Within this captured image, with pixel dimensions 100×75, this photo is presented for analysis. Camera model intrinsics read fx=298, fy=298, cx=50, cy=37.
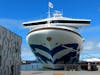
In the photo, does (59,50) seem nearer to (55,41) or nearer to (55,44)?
(55,44)

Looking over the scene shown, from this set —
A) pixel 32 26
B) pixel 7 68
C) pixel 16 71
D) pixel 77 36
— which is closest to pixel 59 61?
pixel 77 36

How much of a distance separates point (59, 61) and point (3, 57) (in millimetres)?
24787

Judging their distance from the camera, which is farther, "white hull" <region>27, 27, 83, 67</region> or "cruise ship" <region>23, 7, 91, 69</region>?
"cruise ship" <region>23, 7, 91, 69</region>

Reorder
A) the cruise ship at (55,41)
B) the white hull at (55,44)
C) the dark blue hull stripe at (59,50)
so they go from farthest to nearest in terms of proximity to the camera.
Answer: the dark blue hull stripe at (59,50) → the cruise ship at (55,41) → the white hull at (55,44)

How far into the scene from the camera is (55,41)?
148 feet

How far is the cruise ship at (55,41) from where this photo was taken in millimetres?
45125

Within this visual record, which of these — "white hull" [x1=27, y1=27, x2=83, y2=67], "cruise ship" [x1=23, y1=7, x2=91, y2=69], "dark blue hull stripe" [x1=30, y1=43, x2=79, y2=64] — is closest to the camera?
"white hull" [x1=27, y1=27, x2=83, y2=67]

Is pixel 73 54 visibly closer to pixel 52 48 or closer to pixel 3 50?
pixel 52 48

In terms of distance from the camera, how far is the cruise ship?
45.1 m

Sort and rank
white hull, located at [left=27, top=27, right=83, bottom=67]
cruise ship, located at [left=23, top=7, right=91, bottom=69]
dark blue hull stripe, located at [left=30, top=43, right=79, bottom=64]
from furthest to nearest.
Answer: dark blue hull stripe, located at [left=30, top=43, right=79, bottom=64] < cruise ship, located at [left=23, top=7, right=91, bottom=69] < white hull, located at [left=27, top=27, right=83, bottom=67]

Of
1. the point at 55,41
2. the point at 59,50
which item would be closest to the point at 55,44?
the point at 55,41

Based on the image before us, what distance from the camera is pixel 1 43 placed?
22.4m

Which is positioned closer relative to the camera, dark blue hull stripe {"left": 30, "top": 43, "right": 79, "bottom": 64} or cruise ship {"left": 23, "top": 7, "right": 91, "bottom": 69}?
cruise ship {"left": 23, "top": 7, "right": 91, "bottom": 69}

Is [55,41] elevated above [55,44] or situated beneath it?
elevated above
